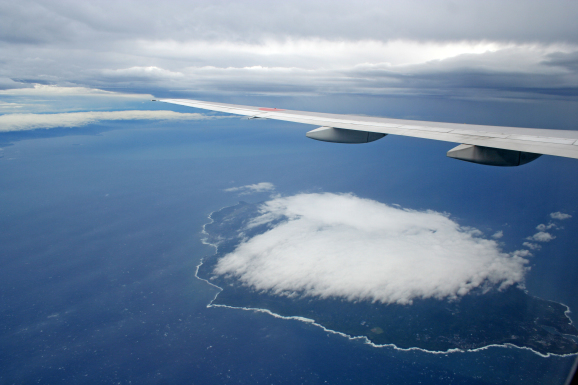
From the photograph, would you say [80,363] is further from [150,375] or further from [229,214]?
[229,214]

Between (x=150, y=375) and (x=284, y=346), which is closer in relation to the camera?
(x=150, y=375)

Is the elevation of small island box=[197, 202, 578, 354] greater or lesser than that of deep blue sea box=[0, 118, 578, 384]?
greater

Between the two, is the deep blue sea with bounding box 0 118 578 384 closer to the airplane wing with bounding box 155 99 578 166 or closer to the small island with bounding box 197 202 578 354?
the small island with bounding box 197 202 578 354

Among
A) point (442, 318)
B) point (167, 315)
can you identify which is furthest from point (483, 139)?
point (167, 315)

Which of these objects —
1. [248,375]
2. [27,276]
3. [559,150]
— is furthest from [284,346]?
[27,276]

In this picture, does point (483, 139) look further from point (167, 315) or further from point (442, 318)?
point (167, 315)

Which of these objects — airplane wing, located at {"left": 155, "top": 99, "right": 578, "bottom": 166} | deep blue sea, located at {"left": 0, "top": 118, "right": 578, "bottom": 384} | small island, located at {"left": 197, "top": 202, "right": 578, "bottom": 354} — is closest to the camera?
airplane wing, located at {"left": 155, "top": 99, "right": 578, "bottom": 166}

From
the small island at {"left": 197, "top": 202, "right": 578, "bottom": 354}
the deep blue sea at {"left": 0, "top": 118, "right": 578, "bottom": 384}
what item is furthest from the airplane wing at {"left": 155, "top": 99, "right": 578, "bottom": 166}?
the small island at {"left": 197, "top": 202, "right": 578, "bottom": 354}

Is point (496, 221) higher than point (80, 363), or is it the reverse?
point (496, 221)

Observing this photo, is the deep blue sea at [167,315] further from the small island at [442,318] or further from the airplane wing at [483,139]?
the airplane wing at [483,139]

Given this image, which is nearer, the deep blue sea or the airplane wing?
the airplane wing
